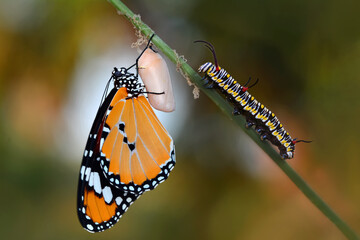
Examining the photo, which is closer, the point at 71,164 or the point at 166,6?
the point at 166,6

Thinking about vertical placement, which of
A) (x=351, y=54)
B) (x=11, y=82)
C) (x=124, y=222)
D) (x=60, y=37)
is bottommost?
(x=124, y=222)

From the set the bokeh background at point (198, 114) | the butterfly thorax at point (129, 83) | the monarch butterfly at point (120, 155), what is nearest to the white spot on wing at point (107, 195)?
the monarch butterfly at point (120, 155)

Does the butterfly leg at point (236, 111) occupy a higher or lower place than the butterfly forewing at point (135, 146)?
higher

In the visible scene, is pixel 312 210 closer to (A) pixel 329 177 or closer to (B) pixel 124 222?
(A) pixel 329 177

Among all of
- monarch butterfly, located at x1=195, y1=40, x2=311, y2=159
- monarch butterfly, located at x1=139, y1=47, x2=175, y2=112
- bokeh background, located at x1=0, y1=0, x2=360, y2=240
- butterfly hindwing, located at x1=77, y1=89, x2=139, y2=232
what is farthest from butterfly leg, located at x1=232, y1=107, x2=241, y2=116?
bokeh background, located at x1=0, y1=0, x2=360, y2=240

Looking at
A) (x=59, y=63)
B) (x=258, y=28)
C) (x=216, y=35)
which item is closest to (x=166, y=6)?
(x=216, y=35)

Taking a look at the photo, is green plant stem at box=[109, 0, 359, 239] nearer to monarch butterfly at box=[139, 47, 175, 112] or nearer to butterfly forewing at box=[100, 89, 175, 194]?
monarch butterfly at box=[139, 47, 175, 112]

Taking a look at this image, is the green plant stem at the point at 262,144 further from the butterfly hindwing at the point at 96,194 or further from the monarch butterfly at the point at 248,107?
the butterfly hindwing at the point at 96,194
